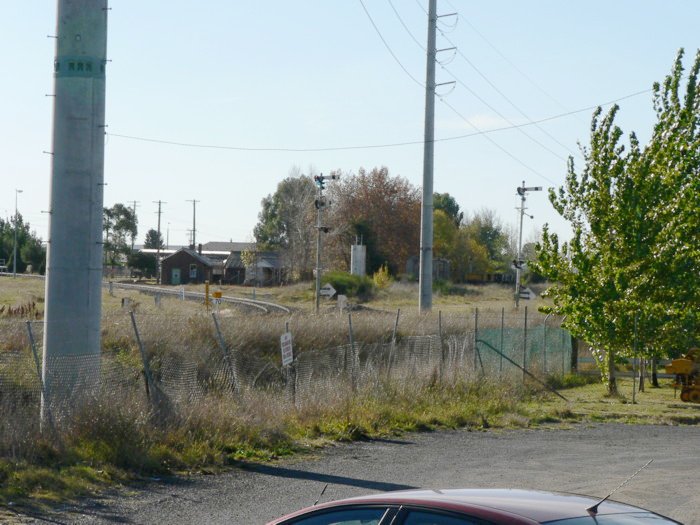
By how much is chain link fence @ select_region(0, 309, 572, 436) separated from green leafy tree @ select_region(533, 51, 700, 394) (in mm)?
2282

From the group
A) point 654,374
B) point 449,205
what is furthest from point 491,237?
point 654,374

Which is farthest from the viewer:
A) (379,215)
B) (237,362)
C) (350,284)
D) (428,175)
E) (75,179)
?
(379,215)

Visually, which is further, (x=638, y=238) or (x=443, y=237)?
(x=443, y=237)

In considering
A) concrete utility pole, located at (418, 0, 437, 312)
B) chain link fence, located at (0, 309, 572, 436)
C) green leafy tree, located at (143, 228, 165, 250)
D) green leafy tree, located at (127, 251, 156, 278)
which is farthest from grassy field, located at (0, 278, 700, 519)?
green leafy tree, located at (143, 228, 165, 250)

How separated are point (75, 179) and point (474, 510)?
393 inches

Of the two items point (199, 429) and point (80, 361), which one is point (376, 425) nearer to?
point (199, 429)

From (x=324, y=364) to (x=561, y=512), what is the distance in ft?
46.8

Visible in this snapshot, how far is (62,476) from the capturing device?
36.2ft

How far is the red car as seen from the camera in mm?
4398

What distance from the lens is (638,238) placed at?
78.7 feet

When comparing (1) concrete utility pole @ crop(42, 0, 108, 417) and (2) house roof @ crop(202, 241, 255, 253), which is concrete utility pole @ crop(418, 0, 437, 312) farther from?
(2) house roof @ crop(202, 241, 255, 253)

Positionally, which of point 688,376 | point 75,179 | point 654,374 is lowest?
point 654,374

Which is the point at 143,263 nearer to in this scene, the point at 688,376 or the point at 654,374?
the point at 654,374

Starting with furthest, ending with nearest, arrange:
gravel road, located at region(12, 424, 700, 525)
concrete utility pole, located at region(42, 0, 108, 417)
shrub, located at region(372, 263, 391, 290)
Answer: shrub, located at region(372, 263, 391, 290)
concrete utility pole, located at region(42, 0, 108, 417)
gravel road, located at region(12, 424, 700, 525)
